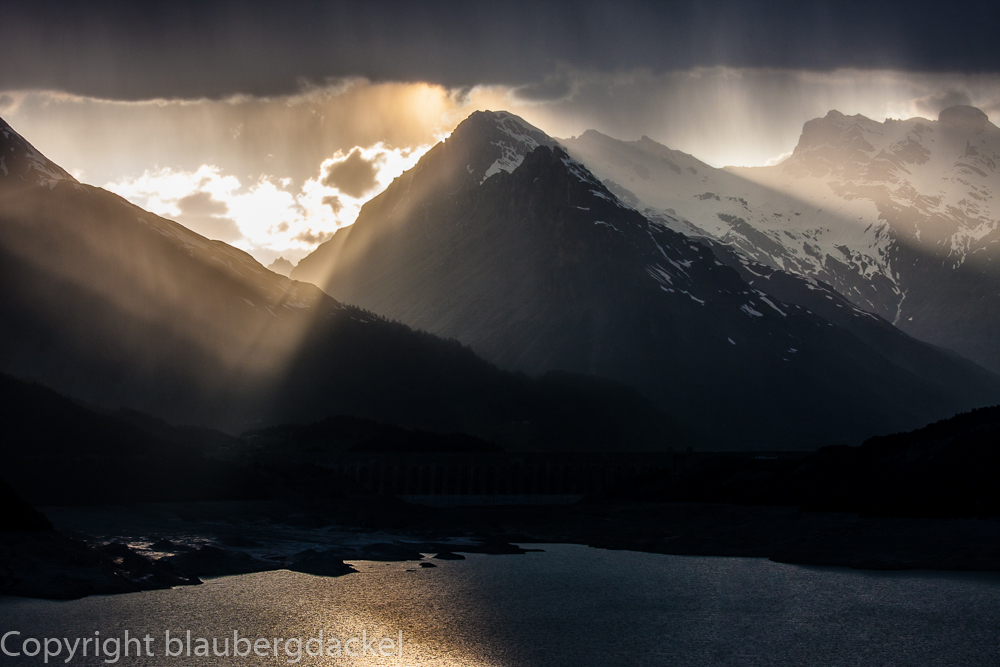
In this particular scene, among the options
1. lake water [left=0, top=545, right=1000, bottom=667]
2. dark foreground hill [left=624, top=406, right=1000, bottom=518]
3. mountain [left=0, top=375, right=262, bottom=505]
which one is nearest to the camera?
lake water [left=0, top=545, right=1000, bottom=667]

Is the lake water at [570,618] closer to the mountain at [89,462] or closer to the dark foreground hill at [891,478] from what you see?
the dark foreground hill at [891,478]

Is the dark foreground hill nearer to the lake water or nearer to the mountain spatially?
the lake water

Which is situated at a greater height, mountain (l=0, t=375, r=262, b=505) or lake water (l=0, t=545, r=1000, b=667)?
mountain (l=0, t=375, r=262, b=505)

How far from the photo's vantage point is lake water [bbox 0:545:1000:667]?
4331cm

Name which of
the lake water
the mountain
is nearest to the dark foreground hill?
the lake water

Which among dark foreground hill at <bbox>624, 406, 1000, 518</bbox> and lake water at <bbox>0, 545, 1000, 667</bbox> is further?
dark foreground hill at <bbox>624, 406, 1000, 518</bbox>

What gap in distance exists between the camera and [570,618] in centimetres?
5378

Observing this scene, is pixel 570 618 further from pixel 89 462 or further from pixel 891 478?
pixel 89 462

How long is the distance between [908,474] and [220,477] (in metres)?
73.7

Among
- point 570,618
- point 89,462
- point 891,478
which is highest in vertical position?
point 891,478

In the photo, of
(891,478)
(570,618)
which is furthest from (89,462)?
(891,478)

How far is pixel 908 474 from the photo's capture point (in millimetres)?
86188

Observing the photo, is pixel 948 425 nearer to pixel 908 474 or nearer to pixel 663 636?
pixel 908 474

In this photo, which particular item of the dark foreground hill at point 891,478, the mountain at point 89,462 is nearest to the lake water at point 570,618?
the dark foreground hill at point 891,478
